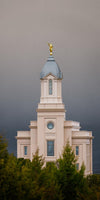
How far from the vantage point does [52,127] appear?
10581 centimetres

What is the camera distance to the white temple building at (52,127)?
10556 centimetres

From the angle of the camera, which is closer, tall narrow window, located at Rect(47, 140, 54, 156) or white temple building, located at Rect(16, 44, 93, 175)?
white temple building, located at Rect(16, 44, 93, 175)

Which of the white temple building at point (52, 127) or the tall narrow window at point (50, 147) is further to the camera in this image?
the tall narrow window at point (50, 147)

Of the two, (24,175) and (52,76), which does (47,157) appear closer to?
(52,76)

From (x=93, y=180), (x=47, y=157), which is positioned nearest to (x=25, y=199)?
(x=93, y=180)

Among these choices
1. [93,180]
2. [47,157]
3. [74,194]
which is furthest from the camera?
[47,157]

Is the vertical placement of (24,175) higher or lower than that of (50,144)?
lower

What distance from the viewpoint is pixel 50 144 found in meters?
106

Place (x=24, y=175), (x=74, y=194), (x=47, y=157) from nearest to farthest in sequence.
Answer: (x=24, y=175) < (x=74, y=194) < (x=47, y=157)

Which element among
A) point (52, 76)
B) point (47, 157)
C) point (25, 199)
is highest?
point (52, 76)

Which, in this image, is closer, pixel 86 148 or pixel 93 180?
pixel 93 180

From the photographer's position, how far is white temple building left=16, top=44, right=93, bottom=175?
10556 cm

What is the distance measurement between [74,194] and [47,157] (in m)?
41.2

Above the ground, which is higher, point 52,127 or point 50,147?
point 52,127
